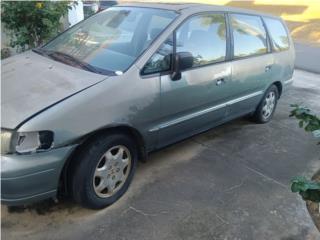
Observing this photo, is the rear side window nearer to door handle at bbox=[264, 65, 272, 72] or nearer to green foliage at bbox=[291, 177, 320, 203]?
door handle at bbox=[264, 65, 272, 72]

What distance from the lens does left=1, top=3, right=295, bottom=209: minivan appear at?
255 cm

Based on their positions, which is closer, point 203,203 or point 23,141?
point 23,141

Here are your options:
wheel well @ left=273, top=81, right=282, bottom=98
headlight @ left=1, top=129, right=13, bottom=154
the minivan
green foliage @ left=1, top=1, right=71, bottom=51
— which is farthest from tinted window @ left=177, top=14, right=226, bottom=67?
green foliage @ left=1, top=1, right=71, bottom=51

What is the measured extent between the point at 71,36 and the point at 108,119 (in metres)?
1.44

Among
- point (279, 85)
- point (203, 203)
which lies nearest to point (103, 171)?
point (203, 203)

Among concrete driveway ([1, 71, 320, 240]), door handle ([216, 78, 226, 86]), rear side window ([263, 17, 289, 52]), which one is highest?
Answer: rear side window ([263, 17, 289, 52])

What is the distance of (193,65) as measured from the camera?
361cm

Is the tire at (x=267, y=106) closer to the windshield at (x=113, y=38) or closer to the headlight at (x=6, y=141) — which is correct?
the windshield at (x=113, y=38)

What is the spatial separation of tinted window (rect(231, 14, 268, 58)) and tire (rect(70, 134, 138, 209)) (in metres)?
1.92

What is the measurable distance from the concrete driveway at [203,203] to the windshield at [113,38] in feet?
3.97

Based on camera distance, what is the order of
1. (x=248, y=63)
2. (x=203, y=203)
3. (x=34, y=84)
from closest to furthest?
(x=34, y=84), (x=203, y=203), (x=248, y=63)

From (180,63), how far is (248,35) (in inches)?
62.6

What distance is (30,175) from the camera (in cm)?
250

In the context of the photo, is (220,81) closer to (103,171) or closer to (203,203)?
(203,203)
